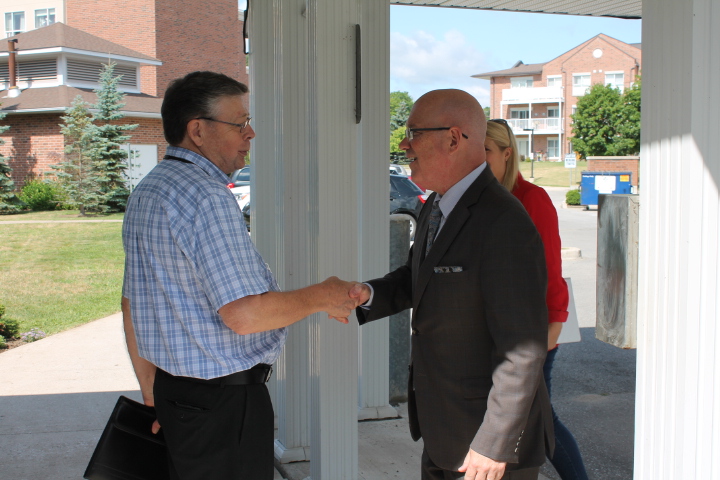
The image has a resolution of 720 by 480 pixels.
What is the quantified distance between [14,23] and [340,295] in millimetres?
51456

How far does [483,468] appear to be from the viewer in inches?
A: 80.6

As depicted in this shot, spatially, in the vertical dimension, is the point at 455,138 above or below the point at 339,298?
above

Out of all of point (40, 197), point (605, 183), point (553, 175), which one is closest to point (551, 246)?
point (605, 183)

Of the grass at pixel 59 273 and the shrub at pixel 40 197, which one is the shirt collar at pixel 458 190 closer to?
the grass at pixel 59 273

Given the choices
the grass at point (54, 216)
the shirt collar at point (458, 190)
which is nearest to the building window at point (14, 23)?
→ the grass at point (54, 216)

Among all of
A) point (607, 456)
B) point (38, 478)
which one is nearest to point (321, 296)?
point (38, 478)

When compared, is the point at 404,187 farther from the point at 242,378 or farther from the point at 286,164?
the point at 242,378

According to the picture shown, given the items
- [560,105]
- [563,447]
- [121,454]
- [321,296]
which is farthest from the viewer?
[560,105]

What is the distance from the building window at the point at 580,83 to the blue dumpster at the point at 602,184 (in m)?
59.4

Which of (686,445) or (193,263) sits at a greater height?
(193,263)

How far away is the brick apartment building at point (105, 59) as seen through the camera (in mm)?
32062

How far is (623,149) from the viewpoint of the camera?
5244cm

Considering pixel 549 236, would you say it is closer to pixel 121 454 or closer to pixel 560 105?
pixel 121 454

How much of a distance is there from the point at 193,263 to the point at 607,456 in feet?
12.6
